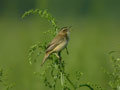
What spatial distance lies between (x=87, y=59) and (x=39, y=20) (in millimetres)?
1190

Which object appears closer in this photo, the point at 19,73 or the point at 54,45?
the point at 54,45

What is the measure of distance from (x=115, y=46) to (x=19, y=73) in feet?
23.4

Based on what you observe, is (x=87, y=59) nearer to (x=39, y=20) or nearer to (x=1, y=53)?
(x=39, y=20)

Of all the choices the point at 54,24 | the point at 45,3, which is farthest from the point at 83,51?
the point at 54,24

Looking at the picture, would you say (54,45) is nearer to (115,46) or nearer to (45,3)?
(45,3)

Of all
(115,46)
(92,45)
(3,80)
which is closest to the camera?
(3,80)

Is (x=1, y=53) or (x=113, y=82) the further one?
(x=1, y=53)

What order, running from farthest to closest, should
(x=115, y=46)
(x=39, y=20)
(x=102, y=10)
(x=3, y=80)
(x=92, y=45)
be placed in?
(x=115, y=46) → (x=92, y=45) → (x=102, y=10) → (x=39, y=20) → (x=3, y=80)

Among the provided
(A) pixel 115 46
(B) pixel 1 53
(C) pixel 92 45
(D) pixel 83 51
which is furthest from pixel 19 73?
(A) pixel 115 46

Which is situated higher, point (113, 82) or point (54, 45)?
point (54, 45)

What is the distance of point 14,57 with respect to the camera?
9.16 metres

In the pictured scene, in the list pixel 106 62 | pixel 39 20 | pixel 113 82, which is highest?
pixel 39 20

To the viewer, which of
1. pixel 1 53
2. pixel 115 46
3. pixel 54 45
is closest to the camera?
pixel 54 45

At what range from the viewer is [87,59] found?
26.2ft
